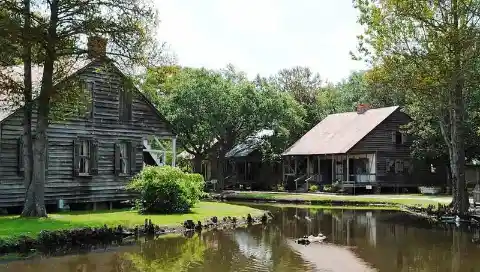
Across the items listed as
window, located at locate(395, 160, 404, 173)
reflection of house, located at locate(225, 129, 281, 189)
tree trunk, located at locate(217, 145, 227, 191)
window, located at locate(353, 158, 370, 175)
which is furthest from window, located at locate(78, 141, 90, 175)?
window, located at locate(395, 160, 404, 173)

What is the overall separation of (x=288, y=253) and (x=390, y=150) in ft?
115

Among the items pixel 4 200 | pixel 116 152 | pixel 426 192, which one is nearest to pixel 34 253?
pixel 4 200

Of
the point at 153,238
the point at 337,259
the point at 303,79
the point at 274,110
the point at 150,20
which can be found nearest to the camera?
the point at 337,259

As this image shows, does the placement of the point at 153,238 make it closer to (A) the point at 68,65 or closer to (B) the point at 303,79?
(A) the point at 68,65

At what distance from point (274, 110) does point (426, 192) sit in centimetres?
1470

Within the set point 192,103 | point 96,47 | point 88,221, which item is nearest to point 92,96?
point 96,47

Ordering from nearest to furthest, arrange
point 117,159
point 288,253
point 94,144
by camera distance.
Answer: point 288,253, point 94,144, point 117,159

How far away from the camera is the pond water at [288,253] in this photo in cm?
1661

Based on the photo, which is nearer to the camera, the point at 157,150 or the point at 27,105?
the point at 27,105

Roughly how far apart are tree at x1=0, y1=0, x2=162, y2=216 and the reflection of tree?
5.92 m

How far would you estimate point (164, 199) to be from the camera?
27719mm

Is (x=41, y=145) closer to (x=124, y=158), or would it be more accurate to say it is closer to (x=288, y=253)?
(x=124, y=158)

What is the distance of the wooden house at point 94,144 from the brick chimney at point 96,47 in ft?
4.80

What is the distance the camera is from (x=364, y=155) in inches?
2072
